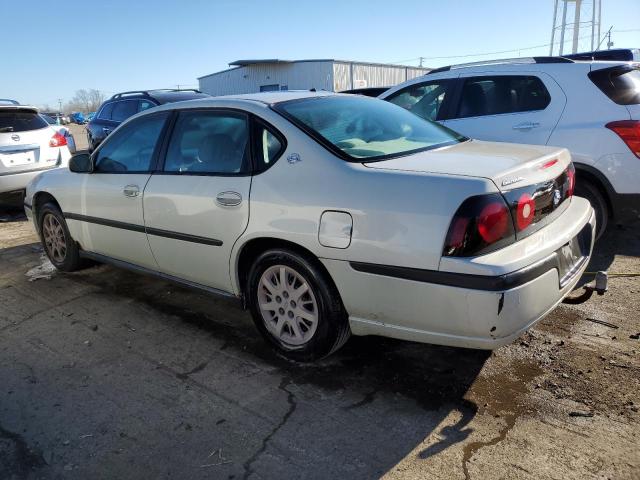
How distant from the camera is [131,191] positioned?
3793 mm

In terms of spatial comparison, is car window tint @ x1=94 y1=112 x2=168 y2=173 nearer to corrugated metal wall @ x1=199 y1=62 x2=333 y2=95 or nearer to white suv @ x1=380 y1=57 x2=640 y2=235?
white suv @ x1=380 y1=57 x2=640 y2=235

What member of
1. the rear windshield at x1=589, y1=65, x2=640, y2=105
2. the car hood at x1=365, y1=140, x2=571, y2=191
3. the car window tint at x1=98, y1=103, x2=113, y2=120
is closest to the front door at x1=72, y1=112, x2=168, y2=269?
the car hood at x1=365, y1=140, x2=571, y2=191

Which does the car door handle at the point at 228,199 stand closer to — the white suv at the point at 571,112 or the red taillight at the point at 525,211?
the red taillight at the point at 525,211

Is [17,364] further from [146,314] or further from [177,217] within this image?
[177,217]

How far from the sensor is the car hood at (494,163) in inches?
97.8

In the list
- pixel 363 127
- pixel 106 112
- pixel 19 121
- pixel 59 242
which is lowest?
pixel 59 242

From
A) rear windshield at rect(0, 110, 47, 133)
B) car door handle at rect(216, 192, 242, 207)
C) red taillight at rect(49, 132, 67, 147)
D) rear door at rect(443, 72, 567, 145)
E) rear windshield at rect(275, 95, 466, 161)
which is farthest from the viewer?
red taillight at rect(49, 132, 67, 147)

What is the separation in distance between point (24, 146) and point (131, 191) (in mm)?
4798

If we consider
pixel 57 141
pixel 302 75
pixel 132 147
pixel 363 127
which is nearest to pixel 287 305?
pixel 363 127

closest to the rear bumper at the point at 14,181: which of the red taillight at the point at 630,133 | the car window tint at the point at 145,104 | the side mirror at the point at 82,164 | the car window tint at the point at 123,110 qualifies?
the car window tint at the point at 145,104

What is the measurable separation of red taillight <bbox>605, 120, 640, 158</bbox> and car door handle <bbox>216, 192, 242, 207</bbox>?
3234 millimetres

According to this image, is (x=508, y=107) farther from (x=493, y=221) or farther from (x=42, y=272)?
(x=42, y=272)

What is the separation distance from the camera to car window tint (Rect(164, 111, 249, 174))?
3227 mm

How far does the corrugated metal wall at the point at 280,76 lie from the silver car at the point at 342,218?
1201 inches
